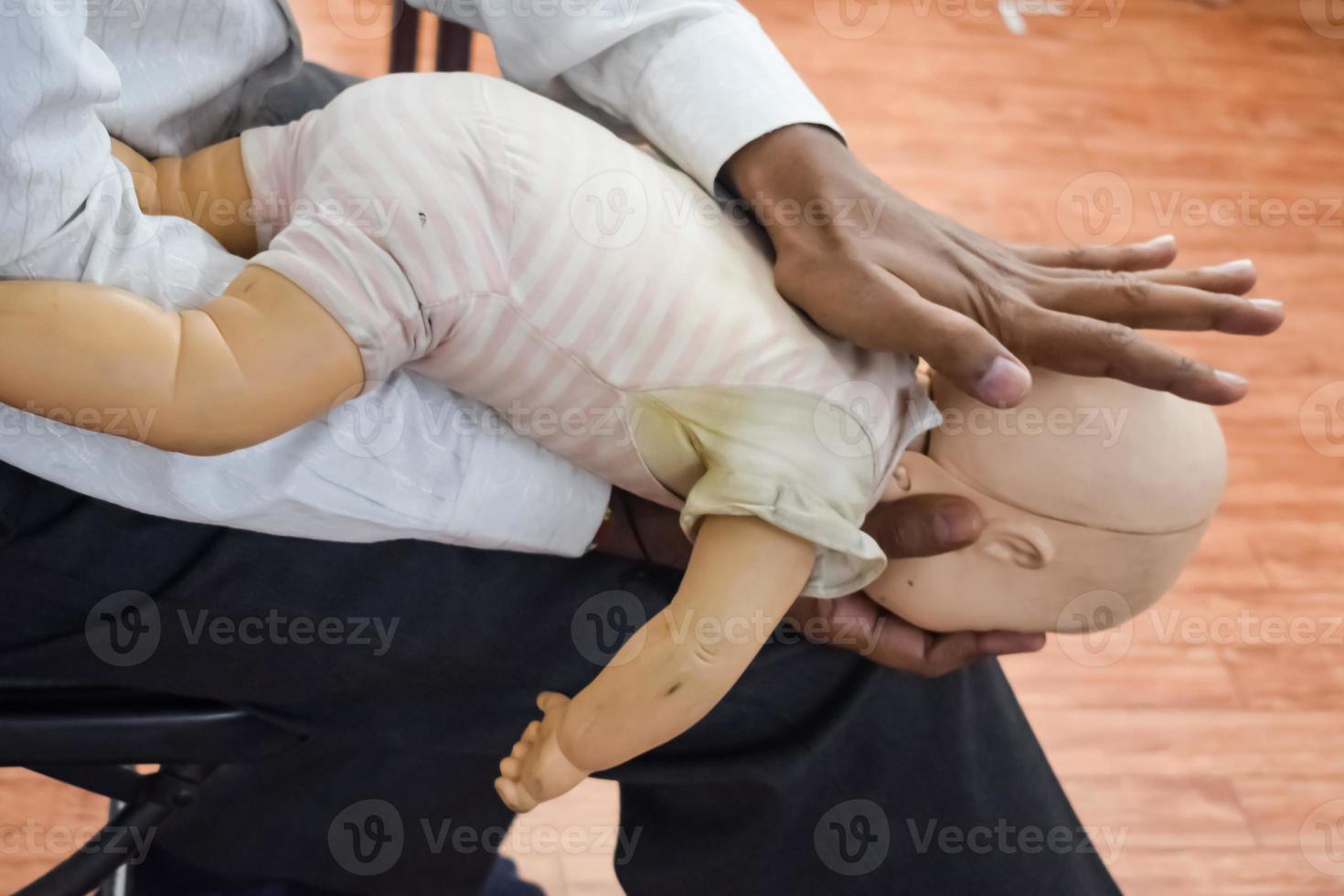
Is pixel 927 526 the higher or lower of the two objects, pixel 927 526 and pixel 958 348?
the lower

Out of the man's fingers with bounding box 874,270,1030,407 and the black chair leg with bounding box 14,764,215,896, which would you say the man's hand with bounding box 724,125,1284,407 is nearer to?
the man's fingers with bounding box 874,270,1030,407

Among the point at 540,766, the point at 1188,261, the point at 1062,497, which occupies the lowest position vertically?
the point at 1188,261

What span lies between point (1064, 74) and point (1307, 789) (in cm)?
150

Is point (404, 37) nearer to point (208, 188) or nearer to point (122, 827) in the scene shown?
point (208, 188)

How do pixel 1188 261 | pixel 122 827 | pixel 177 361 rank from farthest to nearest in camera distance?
1. pixel 1188 261
2. pixel 122 827
3. pixel 177 361

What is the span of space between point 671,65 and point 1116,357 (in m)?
0.31

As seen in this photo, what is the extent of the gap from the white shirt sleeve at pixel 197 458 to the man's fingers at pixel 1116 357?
26 cm

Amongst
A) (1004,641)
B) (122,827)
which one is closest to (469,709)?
(122,827)

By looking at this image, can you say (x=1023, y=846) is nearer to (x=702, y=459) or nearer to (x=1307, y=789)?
(x=702, y=459)

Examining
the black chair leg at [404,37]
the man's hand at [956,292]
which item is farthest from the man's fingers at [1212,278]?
the black chair leg at [404,37]

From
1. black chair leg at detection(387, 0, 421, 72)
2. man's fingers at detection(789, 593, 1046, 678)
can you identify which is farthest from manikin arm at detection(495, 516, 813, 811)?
black chair leg at detection(387, 0, 421, 72)

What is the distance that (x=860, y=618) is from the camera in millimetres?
809

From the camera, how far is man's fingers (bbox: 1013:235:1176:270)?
0.83 m

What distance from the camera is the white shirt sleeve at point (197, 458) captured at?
0.55 meters
